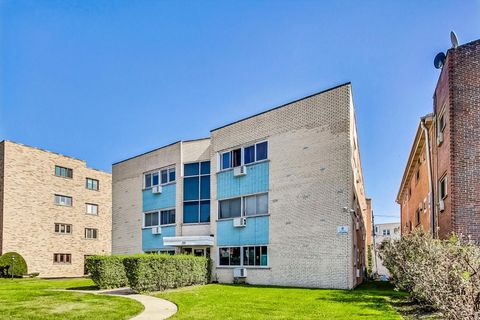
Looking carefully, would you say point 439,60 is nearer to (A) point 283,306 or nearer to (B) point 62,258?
(A) point 283,306

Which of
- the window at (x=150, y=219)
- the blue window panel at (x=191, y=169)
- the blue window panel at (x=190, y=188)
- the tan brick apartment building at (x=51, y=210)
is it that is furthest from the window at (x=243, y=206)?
the tan brick apartment building at (x=51, y=210)

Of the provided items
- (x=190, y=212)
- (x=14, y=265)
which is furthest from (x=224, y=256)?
(x=14, y=265)

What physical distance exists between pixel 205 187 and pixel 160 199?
3998 mm

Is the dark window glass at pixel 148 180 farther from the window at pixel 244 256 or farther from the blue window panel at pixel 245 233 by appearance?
the window at pixel 244 256

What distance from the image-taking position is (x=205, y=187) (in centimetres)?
2389

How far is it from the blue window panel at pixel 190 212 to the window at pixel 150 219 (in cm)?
298

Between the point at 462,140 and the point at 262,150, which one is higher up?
the point at 262,150

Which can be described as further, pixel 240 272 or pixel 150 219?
pixel 150 219

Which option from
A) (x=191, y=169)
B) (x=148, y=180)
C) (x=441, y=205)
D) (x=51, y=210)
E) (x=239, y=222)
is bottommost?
(x=239, y=222)

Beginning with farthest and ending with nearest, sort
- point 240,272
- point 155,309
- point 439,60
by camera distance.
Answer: point 240,272 → point 439,60 → point 155,309

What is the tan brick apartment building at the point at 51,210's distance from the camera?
32125 millimetres

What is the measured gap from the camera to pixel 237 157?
22.3 m

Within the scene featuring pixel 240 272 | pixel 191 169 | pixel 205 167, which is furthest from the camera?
pixel 191 169

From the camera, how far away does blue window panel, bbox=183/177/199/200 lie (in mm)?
24297
